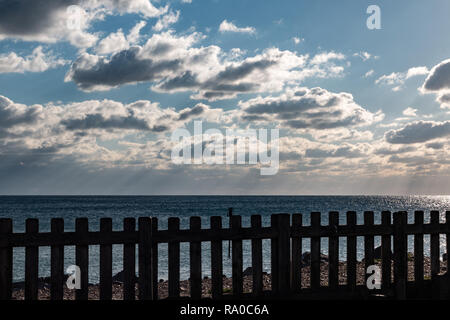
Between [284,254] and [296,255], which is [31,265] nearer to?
[284,254]

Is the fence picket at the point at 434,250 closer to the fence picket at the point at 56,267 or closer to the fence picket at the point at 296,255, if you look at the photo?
the fence picket at the point at 296,255

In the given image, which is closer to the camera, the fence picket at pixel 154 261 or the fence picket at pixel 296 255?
the fence picket at pixel 154 261

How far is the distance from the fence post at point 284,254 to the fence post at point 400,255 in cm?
221

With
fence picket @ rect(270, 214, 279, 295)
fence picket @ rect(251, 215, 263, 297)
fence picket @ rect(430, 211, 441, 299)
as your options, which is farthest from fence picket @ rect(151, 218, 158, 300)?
fence picket @ rect(430, 211, 441, 299)

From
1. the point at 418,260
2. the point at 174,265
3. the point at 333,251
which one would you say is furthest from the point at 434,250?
the point at 174,265

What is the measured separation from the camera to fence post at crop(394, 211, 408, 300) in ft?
28.1

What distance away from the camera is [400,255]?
8.62 meters

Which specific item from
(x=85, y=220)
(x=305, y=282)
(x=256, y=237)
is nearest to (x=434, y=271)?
(x=256, y=237)

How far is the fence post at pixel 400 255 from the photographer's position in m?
8.57

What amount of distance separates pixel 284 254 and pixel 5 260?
4.24 meters

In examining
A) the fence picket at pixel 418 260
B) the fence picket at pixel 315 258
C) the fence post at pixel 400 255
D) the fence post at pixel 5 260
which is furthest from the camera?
the fence picket at pixel 418 260

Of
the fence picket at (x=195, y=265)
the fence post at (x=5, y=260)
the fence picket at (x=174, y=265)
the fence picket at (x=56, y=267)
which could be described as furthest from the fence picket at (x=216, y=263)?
the fence post at (x=5, y=260)

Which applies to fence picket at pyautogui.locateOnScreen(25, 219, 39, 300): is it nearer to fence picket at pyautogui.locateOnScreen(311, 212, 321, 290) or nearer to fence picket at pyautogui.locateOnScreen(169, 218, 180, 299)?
fence picket at pyautogui.locateOnScreen(169, 218, 180, 299)
